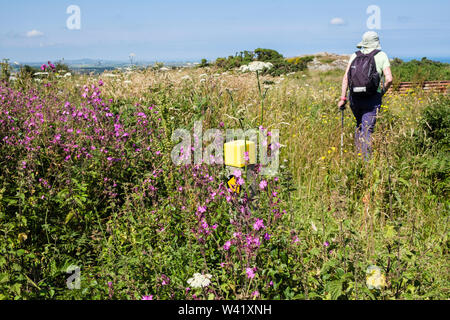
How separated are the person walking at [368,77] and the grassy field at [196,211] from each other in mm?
610

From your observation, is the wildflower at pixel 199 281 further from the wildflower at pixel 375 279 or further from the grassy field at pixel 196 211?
the wildflower at pixel 375 279

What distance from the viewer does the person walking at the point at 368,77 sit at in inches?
180

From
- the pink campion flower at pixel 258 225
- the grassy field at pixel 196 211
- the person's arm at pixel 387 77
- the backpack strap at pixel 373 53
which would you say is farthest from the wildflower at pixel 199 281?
the backpack strap at pixel 373 53

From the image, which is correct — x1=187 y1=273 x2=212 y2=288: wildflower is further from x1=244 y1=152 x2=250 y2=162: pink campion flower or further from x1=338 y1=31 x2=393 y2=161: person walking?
x1=338 y1=31 x2=393 y2=161: person walking

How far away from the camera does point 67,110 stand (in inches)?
168

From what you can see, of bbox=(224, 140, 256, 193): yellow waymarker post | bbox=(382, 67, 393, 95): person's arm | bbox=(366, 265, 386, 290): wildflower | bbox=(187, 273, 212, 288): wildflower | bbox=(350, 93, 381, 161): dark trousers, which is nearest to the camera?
bbox=(187, 273, 212, 288): wildflower

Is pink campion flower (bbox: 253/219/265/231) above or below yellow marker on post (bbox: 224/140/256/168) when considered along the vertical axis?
below

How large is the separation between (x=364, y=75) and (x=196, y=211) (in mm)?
3285

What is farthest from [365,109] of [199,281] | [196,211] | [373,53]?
[199,281]

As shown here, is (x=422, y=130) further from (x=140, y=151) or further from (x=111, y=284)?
(x=111, y=284)

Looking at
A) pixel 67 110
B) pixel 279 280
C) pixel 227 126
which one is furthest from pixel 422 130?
pixel 67 110

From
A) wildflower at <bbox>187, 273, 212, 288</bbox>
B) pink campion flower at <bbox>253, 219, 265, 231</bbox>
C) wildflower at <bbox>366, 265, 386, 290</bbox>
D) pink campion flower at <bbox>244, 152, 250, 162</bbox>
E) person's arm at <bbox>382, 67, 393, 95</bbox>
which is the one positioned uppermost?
person's arm at <bbox>382, 67, 393, 95</bbox>

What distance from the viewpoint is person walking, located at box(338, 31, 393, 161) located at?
4578mm

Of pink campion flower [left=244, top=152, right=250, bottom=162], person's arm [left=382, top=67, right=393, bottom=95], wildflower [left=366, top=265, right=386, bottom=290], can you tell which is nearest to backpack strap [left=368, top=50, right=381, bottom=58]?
person's arm [left=382, top=67, right=393, bottom=95]
